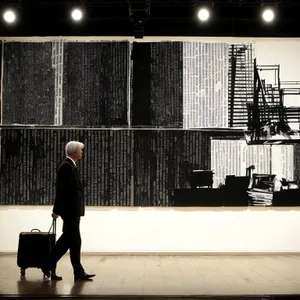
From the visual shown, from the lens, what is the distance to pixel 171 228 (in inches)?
263

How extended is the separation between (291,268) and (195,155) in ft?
6.28

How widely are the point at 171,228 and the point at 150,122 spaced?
4.64ft

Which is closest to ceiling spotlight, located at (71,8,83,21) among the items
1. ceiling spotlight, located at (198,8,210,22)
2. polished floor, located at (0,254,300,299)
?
ceiling spotlight, located at (198,8,210,22)

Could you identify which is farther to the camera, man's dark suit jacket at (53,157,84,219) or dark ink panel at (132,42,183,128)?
dark ink panel at (132,42,183,128)

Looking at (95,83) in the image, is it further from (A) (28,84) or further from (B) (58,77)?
(A) (28,84)

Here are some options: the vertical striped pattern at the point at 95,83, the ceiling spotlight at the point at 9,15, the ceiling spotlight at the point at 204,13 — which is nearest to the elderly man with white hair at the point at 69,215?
the vertical striped pattern at the point at 95,83

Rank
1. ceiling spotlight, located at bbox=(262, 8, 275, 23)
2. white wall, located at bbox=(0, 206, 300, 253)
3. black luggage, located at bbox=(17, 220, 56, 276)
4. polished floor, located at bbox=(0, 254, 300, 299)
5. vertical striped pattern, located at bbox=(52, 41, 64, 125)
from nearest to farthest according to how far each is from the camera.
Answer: polished floor, located at bbox=(0, 254, 300, 299), black luggage, located at bbox=(17, 220, 56, 276), ceiling spotlight, located at bbox=(262, 8, 275, 23), white wall, located at bbox=(0, 206, 300, 253), vertical striped pattern, located at bbox=(52, 41, 64, 125)

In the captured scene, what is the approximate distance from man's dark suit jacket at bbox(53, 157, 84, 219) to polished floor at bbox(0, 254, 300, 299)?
651 mm

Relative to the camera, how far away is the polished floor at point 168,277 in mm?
4270

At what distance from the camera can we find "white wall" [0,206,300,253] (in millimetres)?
6652

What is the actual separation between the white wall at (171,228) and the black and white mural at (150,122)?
144 mm

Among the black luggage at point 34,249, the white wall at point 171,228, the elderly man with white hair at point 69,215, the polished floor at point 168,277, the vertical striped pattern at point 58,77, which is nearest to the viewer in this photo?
the polished floor at point 168,277

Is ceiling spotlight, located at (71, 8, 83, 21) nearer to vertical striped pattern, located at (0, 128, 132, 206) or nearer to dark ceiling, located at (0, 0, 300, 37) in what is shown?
dark ceiling, located at (0, 0, 300, 37)

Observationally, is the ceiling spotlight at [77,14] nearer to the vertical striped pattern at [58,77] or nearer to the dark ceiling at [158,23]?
the dark ceiling at [158,23]
